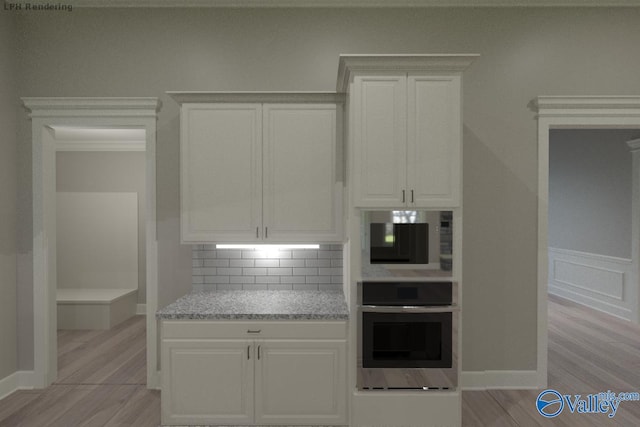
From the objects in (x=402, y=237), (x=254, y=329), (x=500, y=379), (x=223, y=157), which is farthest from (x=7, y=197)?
(x=500, y=379)

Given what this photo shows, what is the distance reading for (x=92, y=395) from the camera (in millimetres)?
3225

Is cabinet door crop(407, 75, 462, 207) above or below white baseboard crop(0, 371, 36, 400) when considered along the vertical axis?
above

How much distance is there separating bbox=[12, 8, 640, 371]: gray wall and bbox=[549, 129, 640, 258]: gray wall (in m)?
2.97

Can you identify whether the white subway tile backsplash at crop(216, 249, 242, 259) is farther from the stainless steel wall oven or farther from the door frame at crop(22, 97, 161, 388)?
the stainless steel wall oven

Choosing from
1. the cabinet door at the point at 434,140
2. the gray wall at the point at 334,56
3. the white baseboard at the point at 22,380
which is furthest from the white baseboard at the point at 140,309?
the cabinet door at the point at 434,140

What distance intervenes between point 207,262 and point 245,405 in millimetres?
1200

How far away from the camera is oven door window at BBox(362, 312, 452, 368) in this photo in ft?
8.51

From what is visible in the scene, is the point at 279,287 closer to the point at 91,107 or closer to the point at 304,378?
the point at 304,378

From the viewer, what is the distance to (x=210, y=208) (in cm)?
298

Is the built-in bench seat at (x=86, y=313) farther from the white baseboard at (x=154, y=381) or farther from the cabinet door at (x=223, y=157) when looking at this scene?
the cabinet door at (x=223, y=157)

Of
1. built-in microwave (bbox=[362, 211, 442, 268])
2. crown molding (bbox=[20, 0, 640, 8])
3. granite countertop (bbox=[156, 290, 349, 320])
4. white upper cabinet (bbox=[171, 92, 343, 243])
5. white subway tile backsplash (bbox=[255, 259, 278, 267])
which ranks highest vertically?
crown molding (bbox=[20, 0, 640, 8])

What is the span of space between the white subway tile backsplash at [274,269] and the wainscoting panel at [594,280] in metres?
4.55

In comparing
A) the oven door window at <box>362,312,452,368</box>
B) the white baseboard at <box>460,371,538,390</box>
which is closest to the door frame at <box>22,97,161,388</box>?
the oven door window at <box>362,312,452,368</box>

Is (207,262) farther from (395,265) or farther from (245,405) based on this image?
(395,265)
